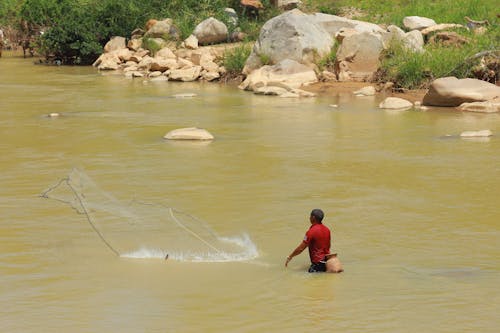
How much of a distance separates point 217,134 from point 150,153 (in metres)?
2.02

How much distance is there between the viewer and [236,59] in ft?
77.7

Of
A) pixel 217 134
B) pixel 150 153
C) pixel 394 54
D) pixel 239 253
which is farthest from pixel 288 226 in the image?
pixel 394 54

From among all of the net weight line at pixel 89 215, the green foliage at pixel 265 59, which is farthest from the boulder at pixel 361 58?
the net weight line at pixel 89 215

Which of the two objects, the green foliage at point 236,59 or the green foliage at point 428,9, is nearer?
the green foliage at point 236,59

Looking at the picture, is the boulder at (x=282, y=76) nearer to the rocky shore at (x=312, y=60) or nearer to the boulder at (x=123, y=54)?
the rocky shore at (x=312, y=60)

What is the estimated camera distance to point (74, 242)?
8320mm

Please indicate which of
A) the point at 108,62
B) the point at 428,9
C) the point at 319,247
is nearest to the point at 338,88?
the point at 428,9

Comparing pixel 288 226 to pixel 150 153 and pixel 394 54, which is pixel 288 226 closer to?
pixel 150 153

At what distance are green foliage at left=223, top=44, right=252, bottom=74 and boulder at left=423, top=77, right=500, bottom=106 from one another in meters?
6.69

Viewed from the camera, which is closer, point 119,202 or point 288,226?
point 288,226

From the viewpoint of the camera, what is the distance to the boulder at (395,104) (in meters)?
17.8

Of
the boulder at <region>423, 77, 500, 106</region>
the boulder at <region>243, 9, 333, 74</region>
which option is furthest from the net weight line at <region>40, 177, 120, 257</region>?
the boulder at <region>243, 9, 333, 74</region>

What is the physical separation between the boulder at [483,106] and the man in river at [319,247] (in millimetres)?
10573

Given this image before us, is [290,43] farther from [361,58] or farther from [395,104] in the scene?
[395,104]
